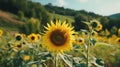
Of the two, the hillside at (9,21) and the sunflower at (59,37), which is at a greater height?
the sunflower at (59,37)

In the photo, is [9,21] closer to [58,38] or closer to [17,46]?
[17,46]

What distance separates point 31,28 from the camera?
2007 inches

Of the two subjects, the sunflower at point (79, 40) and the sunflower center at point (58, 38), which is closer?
the sunflower center at point (58, 38)

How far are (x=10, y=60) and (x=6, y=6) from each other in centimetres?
6560

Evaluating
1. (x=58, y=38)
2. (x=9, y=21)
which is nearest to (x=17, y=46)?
(x=58, y=38)

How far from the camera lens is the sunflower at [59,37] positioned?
3027 millimetres

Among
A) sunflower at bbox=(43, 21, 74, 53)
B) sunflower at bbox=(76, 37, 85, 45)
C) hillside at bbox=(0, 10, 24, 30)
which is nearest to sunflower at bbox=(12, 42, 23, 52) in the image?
sunflower at bbox=(76, 37, 85, 45)

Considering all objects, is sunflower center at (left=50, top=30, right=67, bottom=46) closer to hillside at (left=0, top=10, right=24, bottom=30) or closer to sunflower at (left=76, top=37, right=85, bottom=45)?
sunflower at (left=76, top=37, right=85, bottom=45)

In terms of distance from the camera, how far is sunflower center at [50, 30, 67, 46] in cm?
304

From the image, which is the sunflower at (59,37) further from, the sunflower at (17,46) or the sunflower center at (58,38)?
the sunflower at (17,46)

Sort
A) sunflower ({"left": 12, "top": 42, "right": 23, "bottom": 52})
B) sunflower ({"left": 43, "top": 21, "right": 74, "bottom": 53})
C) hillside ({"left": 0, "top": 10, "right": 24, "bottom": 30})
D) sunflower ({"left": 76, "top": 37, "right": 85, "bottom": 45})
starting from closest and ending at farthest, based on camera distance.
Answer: sunflower ({"left": 43, "top": 21, "right": 74, "bottom": 53})
sunflower ({"left": 76, "top": 37, "right": 85, "bottom": 45})
sunflower ({"left": 12, "top": 42, "right": 23, "bottom": 52})
hillside ({"left": 0, "top": 10, "right": 24, "bottom": 30})

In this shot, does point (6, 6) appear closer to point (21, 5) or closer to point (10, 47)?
point (21, 5)

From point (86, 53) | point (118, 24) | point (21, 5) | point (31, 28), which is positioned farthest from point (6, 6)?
point (86, 53)

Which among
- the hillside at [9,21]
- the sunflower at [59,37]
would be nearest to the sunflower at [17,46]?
the sunflower at [59,37]
